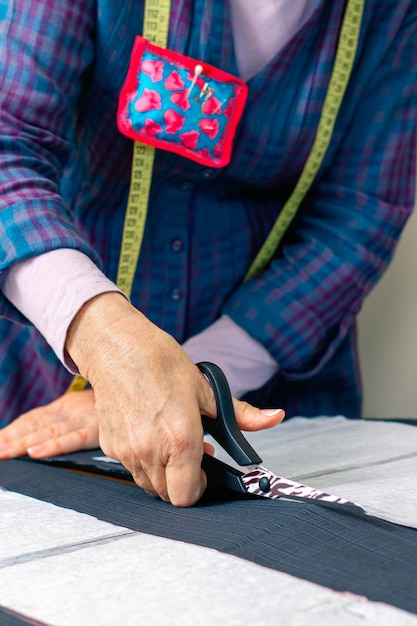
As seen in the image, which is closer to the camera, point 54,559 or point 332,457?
point 54,559

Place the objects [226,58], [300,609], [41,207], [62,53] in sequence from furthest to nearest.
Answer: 1. [226,58]
2. [62,53]
3. [41,207]
4. [300,609]

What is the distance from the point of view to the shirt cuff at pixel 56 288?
83cm

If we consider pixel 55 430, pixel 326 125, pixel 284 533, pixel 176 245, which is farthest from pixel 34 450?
pixel 326 125

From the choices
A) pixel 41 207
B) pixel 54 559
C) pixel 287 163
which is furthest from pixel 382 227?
pixel 54 559

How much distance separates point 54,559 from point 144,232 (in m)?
0.74

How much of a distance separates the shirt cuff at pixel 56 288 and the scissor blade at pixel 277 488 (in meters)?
0.23

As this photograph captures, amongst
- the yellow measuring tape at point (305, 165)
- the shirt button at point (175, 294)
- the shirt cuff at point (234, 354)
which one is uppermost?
the yellow measuring tape at point (305, 165)

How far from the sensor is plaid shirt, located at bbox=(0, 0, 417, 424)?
109 cm

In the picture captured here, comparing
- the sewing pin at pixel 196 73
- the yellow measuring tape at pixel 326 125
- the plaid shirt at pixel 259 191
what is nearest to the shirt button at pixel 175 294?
the plaid shirt at pixel 259 191

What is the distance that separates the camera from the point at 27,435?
1080 mm

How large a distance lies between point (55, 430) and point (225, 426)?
0.40m

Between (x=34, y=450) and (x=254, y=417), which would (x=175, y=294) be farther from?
(x=254, y=417)

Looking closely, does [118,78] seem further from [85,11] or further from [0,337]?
[0,337]

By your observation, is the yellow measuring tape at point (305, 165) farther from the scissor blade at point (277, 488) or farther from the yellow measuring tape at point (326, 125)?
the scissor blade at point (277, 488)
